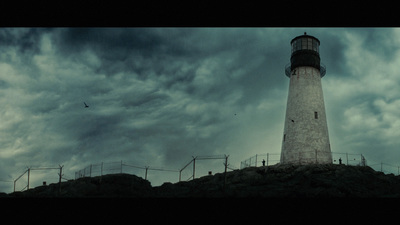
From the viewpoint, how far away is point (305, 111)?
44906 mm

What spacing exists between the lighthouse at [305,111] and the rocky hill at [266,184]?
3.86 metres

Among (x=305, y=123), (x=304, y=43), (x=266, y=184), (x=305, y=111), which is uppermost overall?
(x=304, y=43)

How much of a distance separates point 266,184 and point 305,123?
1300 centimetres

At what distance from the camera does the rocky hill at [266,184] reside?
31406 millimetres

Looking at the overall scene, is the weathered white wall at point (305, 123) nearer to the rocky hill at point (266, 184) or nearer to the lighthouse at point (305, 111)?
the lighthouse at point (305, 111)

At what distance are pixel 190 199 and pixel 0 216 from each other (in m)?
3.41

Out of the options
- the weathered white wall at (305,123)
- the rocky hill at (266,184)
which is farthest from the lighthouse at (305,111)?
the rocky hill at (266,184)

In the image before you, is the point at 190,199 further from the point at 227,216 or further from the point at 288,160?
the point at 288,160

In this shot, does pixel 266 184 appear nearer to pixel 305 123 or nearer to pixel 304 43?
pixel 305 123

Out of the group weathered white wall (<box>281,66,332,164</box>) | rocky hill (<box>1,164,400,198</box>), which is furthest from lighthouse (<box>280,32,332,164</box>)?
rocky hill (<box>1,164,400,198</box>)

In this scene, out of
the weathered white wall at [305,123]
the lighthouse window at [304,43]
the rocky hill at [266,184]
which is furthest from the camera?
the lighthouse window at [304,43]

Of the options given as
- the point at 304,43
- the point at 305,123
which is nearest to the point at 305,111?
the point at 305,123
